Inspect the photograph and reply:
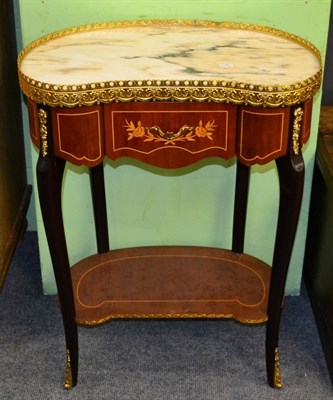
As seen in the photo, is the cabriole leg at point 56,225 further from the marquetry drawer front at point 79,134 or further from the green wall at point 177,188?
the green wall at point 177,188

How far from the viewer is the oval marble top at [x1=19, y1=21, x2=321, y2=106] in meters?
1.93

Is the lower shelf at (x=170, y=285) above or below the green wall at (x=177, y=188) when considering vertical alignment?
below

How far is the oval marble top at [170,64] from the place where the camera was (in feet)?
6.34

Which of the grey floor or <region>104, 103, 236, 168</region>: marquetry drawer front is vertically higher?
<region>104, 103, 236, 168</region>: marquetry drawer front

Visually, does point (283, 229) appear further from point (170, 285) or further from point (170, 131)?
point (170, 285)

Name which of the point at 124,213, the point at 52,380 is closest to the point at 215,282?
the point at 124,213

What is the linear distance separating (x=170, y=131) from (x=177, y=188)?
677 millimetres

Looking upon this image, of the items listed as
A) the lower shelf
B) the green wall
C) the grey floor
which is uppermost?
the green wall

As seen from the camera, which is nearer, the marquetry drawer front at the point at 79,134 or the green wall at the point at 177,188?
the marquetry drawer front at the point at 79,134

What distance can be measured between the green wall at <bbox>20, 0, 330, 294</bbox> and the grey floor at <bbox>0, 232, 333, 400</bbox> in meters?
0.21

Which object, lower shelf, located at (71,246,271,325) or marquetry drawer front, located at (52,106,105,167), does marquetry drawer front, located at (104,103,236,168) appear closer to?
marquetry drawer front, located at (52,106,105,167)

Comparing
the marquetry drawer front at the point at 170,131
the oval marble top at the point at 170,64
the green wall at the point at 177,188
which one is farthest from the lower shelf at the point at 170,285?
the oval marble top at the point at 170,64

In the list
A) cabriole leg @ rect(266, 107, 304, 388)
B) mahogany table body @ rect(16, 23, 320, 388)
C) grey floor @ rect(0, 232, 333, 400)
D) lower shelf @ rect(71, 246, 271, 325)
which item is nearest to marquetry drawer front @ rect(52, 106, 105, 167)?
mahogany table body @ rect(16, 23, 320, 388)

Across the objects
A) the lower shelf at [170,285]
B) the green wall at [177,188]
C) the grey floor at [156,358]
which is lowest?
the grey floor at [156,358]
